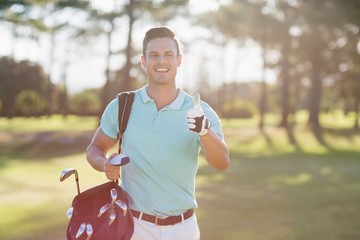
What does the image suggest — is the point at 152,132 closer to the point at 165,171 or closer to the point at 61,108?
the point at 165,171

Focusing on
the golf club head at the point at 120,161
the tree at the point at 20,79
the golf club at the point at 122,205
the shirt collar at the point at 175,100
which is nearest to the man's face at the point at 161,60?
the shirt collar at the point at 175,100

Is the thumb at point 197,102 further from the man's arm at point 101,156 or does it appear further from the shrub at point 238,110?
the shrub at point 238,110

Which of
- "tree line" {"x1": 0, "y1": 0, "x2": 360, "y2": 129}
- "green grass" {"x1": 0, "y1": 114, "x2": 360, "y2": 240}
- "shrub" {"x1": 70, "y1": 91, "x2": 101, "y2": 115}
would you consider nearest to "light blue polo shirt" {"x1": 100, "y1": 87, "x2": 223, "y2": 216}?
"green grass" {"x1": 0, "y1": 114, "x2": 360, "y2": 240}

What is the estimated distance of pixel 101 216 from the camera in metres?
2.85

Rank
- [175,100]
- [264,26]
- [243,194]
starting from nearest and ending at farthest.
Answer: [175,100]
[243,194]
[264,26]

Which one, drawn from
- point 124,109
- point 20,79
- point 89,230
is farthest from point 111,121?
point 20,79

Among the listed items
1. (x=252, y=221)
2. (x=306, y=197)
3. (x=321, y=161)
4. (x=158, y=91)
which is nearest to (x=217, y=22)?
(x=321, y=161)

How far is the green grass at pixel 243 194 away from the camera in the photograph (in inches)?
321

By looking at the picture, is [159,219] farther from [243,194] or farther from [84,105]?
[84,105]

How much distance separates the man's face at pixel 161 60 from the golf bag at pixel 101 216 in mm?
654

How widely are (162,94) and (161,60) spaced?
0.21 m

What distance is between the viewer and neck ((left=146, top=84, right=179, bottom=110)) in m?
3.19

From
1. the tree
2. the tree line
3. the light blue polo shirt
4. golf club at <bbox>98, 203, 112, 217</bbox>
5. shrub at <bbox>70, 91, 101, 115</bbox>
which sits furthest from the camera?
shrub at <bbox>70, 91, 101, 115</bbox>

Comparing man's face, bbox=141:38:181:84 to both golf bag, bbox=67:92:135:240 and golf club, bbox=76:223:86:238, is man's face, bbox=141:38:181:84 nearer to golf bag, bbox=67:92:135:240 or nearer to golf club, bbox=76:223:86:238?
golf bag, bbox=67:92:135:240
